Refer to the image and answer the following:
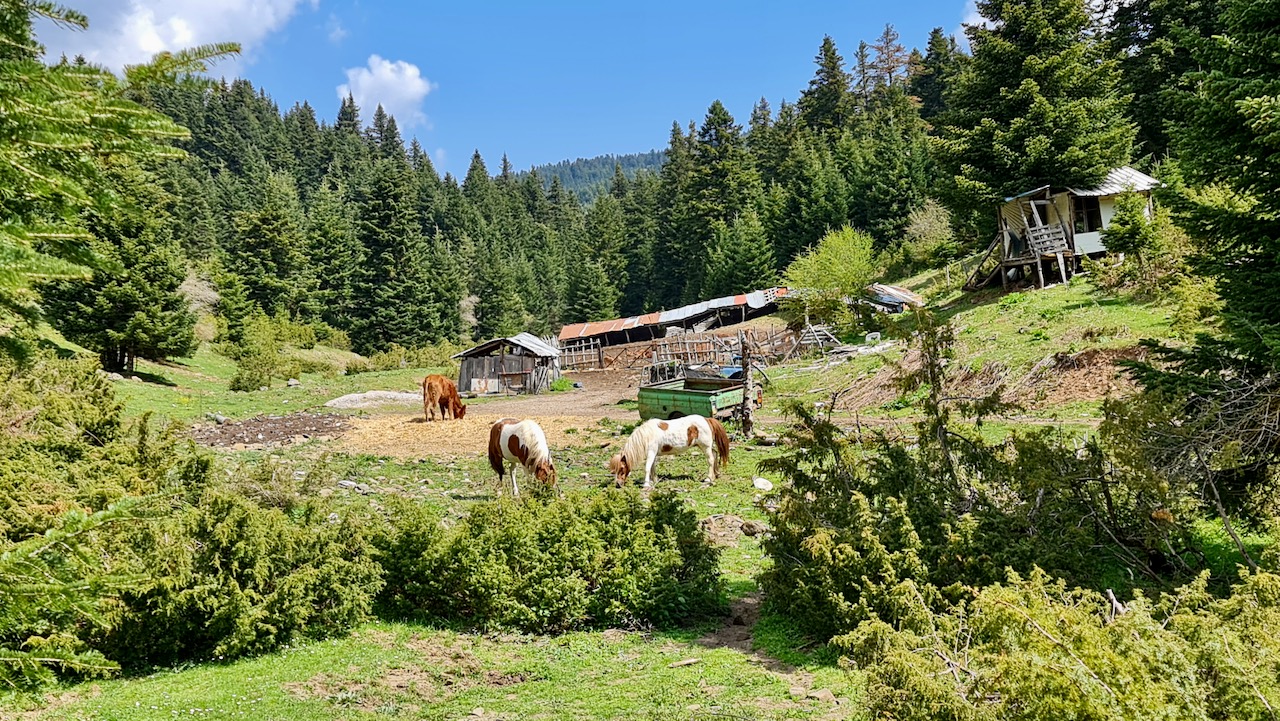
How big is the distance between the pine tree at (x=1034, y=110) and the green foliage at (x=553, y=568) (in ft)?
92.7

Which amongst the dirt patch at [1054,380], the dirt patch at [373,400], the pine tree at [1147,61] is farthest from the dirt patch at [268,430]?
the pine tree at [1147,61]

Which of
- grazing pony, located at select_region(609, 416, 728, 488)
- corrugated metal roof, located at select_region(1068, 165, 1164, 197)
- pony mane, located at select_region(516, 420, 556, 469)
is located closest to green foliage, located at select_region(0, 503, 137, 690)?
pony mane, located at select_region(516, 420, 556, 469)

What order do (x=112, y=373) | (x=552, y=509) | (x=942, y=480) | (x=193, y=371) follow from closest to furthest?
(x=942, y=480), (x=552, y=509), (x=112, y=373), (x=193, y=371)

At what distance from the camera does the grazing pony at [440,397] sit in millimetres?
25891

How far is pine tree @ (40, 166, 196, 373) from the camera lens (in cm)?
3102

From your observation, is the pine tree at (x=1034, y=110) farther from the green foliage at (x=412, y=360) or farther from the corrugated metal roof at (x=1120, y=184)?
the green foliage at (x=412, y=360)

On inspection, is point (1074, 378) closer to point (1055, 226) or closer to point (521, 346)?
point (1055, 226)

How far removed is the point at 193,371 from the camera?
36.7 metres

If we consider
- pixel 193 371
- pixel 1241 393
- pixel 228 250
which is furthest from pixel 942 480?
pixel 228 250

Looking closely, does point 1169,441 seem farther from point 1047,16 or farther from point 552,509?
point 1047,16

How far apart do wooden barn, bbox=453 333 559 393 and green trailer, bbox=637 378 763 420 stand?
16.6 meters

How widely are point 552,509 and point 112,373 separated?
27744mm

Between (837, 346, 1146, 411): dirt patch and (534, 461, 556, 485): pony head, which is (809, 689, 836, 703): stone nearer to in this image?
(534, 461, 556, 485): pony head

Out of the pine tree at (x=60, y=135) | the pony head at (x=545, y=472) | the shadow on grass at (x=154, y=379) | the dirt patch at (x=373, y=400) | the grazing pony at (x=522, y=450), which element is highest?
the shadow on grass at (x=154, y=379)
